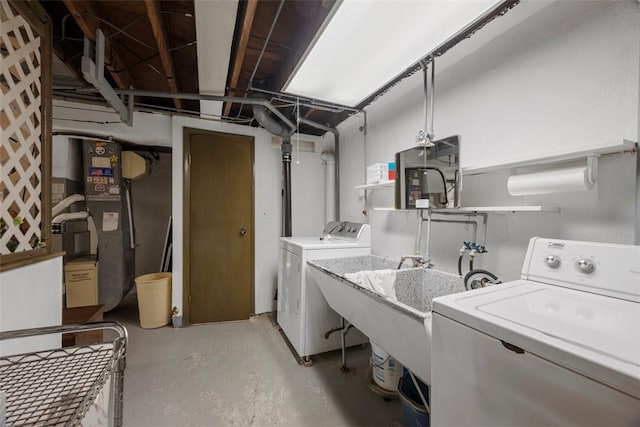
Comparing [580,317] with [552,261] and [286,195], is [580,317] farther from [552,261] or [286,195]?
[286,195]

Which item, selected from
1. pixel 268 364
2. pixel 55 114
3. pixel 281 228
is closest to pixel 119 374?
pixel 268 364

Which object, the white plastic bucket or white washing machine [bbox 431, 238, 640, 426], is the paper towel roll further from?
A: the white plastic bucket

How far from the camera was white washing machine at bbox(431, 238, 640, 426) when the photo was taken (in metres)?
0.51

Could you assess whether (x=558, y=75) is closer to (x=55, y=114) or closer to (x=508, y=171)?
(x=508, y=171)

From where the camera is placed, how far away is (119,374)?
2.41 ft

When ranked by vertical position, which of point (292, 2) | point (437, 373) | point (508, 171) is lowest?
point (437, 373)

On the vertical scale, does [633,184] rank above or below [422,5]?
below

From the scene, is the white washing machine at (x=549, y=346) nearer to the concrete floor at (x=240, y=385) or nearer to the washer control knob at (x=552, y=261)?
the washer control knob at (x=552, y=261)

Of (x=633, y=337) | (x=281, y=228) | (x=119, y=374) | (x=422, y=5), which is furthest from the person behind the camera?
(x=281, y=228)

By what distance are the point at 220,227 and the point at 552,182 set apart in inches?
116

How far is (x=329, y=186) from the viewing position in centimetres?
338

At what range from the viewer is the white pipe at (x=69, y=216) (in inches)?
107

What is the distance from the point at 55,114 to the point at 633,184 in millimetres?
4363

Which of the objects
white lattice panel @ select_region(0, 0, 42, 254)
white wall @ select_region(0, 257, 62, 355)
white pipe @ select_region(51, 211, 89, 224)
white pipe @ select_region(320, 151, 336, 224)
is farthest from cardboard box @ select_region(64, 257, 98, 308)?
white pipe @ select_region(320, 151, 336, 224)
